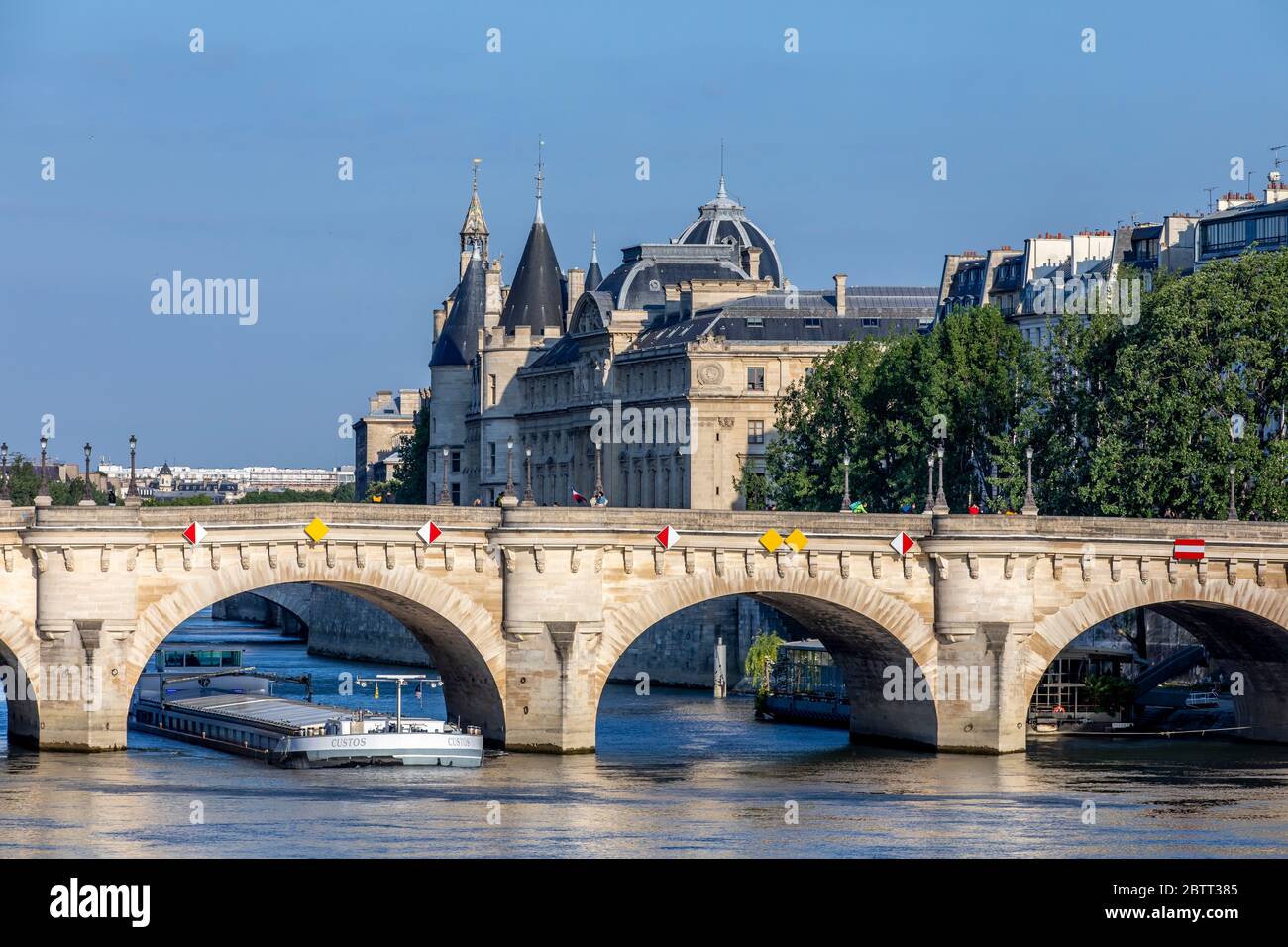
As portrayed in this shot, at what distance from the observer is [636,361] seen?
132750 mm

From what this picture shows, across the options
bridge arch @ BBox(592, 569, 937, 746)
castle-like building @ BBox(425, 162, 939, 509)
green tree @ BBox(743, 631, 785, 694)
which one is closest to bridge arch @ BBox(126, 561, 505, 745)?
bridge arch @ BBox(592, 569, 937, 746)

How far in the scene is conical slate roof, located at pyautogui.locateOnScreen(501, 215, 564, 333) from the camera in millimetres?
154875

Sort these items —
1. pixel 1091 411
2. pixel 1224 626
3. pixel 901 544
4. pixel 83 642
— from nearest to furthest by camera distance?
pixel 83 642 < pixel 901 544 < pixel 1224 626 < pixel 1091 411

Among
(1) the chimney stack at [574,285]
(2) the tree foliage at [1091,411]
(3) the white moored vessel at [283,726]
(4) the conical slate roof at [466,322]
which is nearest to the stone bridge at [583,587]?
(3) the white moored vessel at [283,726]

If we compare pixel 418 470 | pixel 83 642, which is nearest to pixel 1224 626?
pixel 83 642

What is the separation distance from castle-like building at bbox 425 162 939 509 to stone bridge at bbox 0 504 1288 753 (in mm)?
35765

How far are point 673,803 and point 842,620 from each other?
517 inches

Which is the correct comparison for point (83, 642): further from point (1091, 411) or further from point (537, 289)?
point (537, 289)

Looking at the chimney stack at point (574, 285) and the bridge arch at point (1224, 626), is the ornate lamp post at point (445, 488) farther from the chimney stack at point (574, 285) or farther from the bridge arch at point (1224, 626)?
the bridge arch at point (1224, 626)

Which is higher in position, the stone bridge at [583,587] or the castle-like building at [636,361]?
the castle-like building at [636,361]

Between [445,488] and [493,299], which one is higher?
[493,299]

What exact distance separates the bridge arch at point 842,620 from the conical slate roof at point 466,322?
299ft

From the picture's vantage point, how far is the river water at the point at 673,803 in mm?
55250

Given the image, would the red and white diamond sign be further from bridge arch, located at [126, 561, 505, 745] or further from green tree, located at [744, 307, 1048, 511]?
green tree, located at [744, 307, 1048, 511]
